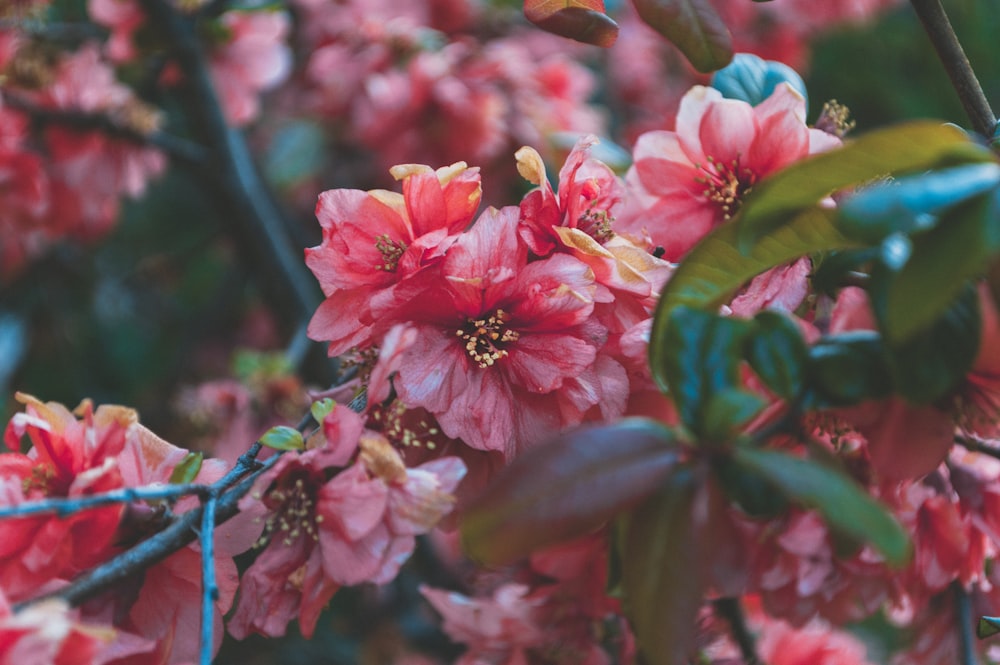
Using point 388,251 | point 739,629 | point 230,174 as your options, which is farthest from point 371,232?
point 230,174

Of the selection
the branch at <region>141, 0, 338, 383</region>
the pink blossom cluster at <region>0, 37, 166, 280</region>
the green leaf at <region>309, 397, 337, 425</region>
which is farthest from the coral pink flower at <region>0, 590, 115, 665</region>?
the pink blossom cluster at <region>0, 37, 166, 280</region>

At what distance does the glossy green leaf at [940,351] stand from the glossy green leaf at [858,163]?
0.16 ft

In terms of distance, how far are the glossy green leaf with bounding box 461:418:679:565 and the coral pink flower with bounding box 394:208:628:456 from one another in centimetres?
13

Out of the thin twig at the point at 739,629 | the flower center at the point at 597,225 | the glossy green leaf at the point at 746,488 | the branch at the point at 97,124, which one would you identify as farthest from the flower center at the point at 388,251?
the branch at the point at 97,124

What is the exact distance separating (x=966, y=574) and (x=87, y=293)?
1.36 meters

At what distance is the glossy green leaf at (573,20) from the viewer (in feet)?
1.56

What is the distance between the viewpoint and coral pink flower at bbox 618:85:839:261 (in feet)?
1.69

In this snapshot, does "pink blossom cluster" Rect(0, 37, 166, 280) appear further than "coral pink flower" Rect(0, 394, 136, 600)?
Yes

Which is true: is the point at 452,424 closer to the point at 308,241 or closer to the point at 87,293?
the point at 308,241

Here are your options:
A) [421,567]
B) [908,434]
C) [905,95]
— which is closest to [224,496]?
[908,434]

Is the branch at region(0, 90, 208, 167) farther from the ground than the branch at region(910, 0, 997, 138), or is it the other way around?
the branch at region(910, 0, 997, 138)

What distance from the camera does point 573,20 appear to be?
475 millimetres

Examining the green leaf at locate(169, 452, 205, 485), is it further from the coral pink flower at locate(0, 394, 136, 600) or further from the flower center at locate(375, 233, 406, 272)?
the flower center at locate(375, 233, 406, 272)

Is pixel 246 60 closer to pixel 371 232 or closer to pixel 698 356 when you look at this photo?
pixel 371 232
